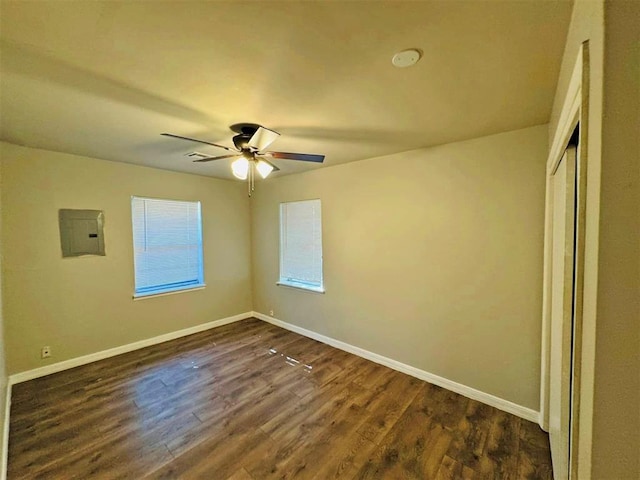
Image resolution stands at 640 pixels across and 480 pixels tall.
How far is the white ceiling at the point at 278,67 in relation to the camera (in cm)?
107

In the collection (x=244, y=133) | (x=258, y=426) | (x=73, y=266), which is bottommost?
(x=258, y=426)

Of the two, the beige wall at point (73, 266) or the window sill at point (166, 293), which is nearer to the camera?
the beige wall at point (73, 266)

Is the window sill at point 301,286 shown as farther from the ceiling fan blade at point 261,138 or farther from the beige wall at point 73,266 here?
the ceiling fan blade at point 261,138

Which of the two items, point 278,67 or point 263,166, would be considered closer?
point 278,67

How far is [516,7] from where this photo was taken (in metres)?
1.04

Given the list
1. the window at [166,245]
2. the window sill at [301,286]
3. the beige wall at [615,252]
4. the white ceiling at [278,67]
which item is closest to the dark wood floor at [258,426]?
the window sill at [301,286]

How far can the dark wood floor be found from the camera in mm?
1800

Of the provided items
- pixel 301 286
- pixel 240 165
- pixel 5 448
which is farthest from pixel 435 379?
pixel 5 448

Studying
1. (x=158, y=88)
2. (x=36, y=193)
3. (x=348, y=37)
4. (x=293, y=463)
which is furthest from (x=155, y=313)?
(x=348, y=37)

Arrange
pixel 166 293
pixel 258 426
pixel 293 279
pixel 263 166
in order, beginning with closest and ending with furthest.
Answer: pixel 258 426 → pixel 263 166 → pixel 166 293 → pixel 293 279

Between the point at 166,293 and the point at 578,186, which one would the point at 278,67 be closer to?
the point at 578,186

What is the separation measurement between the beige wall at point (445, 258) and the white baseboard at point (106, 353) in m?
1.86

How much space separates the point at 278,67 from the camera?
1406 mm

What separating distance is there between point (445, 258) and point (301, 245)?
2.14 m
